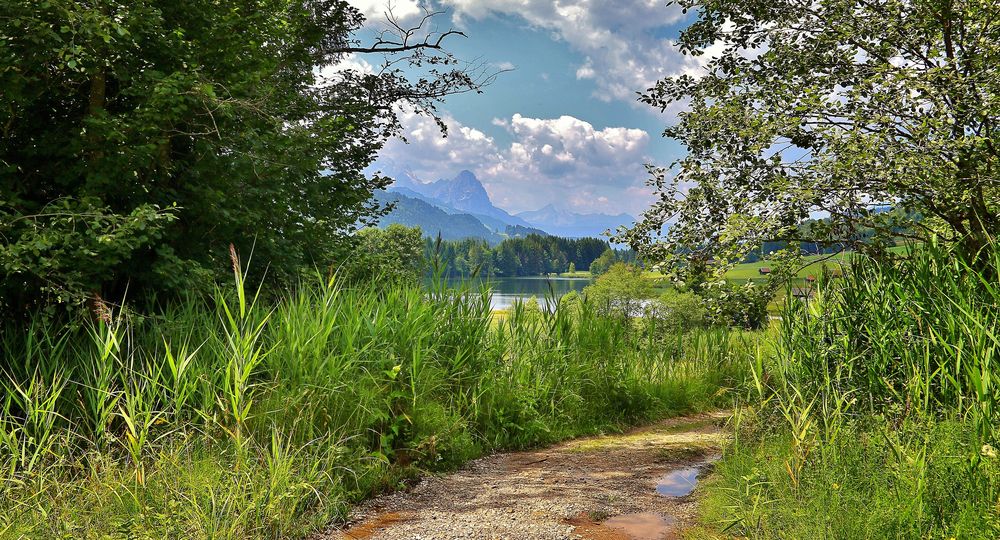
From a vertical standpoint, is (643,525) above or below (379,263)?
below

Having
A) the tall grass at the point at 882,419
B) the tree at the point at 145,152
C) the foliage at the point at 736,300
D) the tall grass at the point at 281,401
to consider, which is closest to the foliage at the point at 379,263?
the tree at the point at 145,152

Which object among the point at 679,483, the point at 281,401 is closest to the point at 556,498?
the point at 679,483

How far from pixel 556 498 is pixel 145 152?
15.5 feet

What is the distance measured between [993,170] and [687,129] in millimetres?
3427

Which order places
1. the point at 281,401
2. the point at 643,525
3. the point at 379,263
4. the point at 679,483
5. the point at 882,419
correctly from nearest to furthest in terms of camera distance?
the point at 882,419
the point at 643,525
the point at 281,401
the point at 679,483
the point at 379,263

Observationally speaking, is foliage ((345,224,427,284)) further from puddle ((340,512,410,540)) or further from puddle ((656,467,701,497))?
puddle ((656,467,701,497))

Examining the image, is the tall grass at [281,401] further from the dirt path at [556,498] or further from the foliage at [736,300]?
the foliage at [736,300]

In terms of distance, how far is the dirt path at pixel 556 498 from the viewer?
3.91 meters

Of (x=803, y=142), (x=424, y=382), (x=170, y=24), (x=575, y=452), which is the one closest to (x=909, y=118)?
(x=803, y=142)

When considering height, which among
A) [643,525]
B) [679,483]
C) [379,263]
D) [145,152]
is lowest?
[679,483]

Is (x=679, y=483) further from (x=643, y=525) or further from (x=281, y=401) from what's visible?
(x=281, y=401)

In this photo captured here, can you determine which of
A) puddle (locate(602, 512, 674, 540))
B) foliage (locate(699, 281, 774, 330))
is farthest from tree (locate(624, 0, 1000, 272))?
puddle (locate(602, 512, 674, 540))

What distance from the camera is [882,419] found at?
3654 mm

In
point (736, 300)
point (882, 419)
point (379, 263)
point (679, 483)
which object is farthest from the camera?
point (379, 263)
